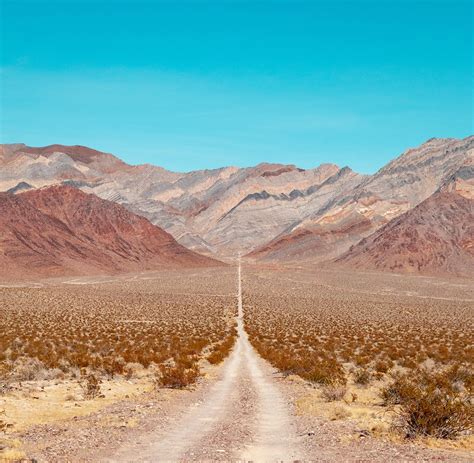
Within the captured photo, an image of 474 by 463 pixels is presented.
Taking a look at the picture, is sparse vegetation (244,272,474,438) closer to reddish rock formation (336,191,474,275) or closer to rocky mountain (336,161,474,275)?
reddish rock formation (336,191,474,275)

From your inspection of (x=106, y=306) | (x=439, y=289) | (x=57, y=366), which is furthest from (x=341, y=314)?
(x=439, y=289)

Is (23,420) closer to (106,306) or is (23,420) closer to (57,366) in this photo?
(57,366)

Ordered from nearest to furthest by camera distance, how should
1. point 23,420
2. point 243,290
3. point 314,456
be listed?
point 314,456 → point 23,420 → point 243,290

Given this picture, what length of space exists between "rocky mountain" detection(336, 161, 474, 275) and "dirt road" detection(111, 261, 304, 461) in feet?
419

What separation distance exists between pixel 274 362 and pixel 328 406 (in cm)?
895

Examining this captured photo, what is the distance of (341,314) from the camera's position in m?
54.2

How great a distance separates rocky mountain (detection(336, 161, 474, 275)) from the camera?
5541 inches

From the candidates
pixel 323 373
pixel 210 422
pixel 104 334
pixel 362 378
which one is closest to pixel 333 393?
pixel 323 373

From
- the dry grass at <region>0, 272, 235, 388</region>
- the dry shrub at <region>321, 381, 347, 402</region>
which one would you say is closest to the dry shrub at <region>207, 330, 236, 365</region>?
the dry grass at <region>0, 272, 235, 388</region>

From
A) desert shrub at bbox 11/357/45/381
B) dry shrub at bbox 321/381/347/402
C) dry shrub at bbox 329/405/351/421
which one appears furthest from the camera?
desert shrub at bbox 11/357/45/381

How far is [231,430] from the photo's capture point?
12.3m

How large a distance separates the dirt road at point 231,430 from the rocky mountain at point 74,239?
98.9m

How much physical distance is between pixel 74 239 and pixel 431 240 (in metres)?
88.1

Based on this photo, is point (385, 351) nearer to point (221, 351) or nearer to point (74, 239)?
point (221, 351)
